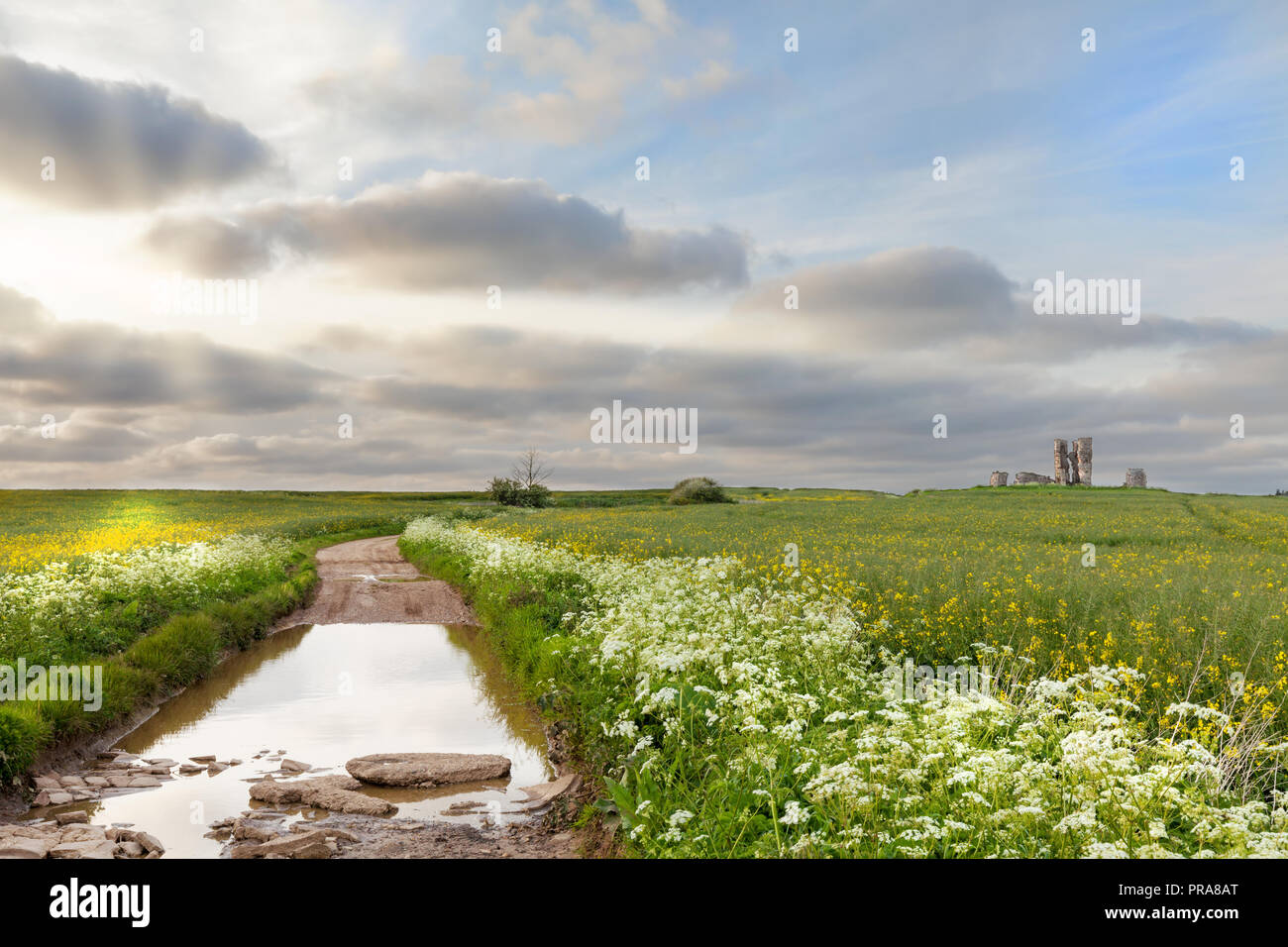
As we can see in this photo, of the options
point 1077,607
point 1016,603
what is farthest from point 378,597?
point 1077,607

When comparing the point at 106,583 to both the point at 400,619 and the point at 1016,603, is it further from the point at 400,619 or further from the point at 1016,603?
the point at 1016,603

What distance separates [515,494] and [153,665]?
7303cm

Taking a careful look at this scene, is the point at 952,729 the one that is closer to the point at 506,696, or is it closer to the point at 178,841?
the point at 178,841

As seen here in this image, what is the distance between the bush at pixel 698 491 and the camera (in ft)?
287

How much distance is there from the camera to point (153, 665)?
14047 millimetres

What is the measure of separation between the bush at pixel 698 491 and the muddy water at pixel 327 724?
68.9 metres

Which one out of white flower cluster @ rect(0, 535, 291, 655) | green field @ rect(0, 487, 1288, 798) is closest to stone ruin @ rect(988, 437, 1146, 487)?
green field @ rect(0, 487, 1288, 798)

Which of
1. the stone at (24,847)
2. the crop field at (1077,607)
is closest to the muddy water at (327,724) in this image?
the stone at (24,847)

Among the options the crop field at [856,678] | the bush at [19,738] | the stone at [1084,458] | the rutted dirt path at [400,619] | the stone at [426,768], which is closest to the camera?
the crop field at [856,678]

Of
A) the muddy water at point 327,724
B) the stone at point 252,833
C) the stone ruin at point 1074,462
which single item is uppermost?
the stone ruin at point 1074,462

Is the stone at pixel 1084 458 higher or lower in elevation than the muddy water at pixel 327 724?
higher

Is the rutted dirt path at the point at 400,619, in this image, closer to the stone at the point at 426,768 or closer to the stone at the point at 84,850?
the stone at the point at 426,768

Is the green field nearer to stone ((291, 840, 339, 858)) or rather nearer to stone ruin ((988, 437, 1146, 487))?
stone ((291, 840, 339, 858))

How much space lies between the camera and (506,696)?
1402cm
